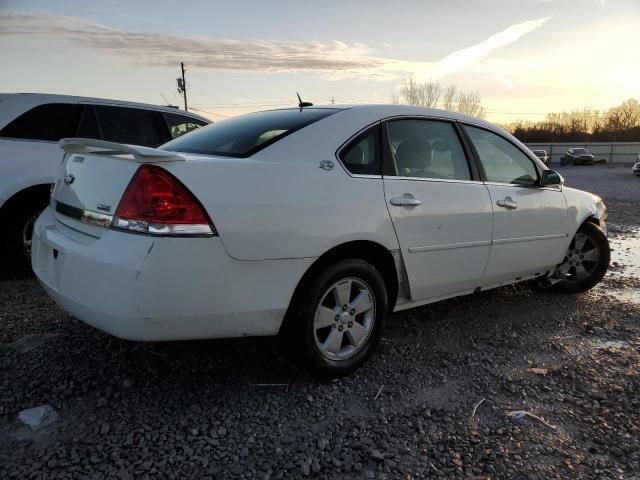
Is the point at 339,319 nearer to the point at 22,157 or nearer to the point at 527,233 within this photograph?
the point at 527,233

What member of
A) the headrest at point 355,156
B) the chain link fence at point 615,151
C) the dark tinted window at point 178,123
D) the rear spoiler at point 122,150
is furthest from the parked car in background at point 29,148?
the chain link fence at point 615,151

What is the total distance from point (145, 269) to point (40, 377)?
3.92 ft

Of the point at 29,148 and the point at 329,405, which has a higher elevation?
the point at 29,148

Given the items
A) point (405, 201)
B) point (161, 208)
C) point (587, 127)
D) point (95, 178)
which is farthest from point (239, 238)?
point (587, 127)

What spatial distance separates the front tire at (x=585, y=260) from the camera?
4.73 meters

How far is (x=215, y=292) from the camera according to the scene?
2389mm

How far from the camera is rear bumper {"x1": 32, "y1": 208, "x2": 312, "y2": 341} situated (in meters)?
2.26

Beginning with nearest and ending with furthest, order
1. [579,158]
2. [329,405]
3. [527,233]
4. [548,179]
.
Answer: [329,405], [527,233], [548,179], [579,158]

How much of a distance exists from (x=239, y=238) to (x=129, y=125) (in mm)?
3924

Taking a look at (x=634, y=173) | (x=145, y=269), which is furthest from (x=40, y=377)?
(x=634, y=173)

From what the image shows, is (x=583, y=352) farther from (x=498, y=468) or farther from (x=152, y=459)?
(x=152, y=459)

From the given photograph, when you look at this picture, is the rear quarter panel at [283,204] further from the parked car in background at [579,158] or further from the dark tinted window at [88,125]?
the parked car in background at [579,158]

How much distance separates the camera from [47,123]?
5004 millimetres

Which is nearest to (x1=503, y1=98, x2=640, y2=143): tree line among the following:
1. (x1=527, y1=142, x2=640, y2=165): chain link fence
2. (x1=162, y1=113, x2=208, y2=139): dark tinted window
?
(x1=527, y1=142, x2=640, y2=165): chain link fence
